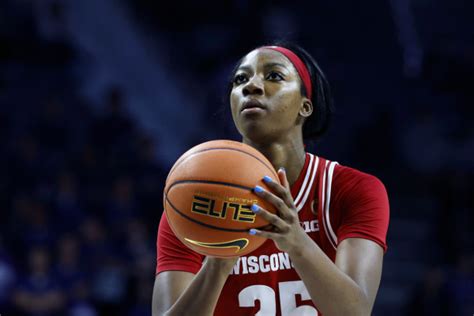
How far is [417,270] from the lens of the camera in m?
9.10

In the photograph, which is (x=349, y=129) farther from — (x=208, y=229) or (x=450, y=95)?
(x=208, y=229)

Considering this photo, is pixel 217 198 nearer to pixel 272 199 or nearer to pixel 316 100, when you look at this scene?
pixel 272 199

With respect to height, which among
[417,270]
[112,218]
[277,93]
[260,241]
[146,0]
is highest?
[146,0]

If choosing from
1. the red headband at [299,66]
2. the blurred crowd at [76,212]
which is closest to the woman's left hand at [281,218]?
the red headband at [299,66]

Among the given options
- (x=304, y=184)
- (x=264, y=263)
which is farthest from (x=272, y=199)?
(x=304, y=184)

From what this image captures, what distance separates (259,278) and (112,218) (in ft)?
17.6

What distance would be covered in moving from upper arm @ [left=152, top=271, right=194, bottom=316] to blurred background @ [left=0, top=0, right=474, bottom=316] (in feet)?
13.8

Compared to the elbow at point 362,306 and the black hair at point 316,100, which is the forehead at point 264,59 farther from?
A: the elbow at point 362,306

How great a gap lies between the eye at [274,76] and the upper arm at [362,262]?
74 centimetres

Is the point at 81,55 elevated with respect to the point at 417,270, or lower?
elevated

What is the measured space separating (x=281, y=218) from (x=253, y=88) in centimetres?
84

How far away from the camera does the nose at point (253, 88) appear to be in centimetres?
308

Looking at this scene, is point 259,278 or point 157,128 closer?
point 259,278

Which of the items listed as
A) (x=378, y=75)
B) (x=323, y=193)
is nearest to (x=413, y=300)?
(x=378, y=75)
